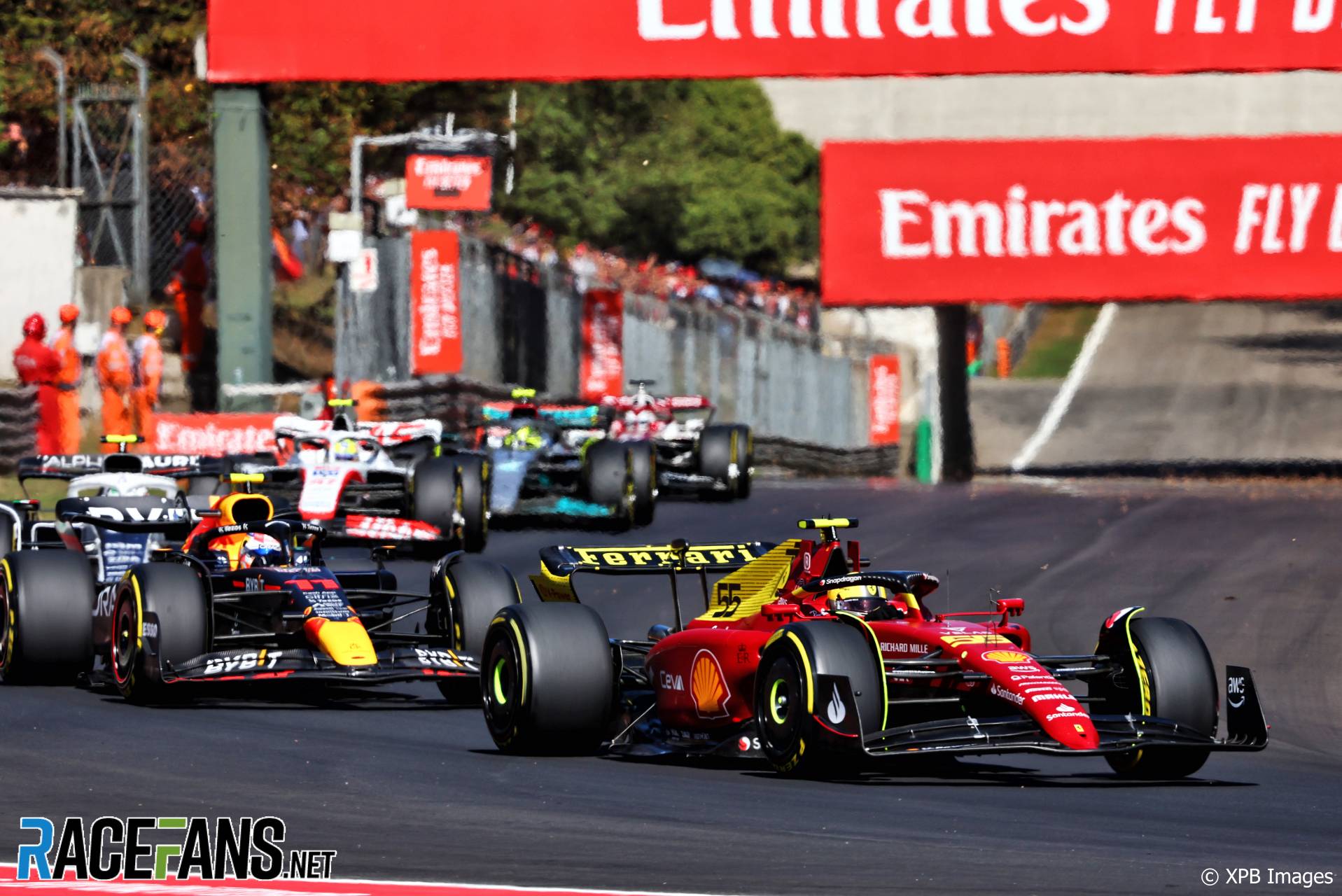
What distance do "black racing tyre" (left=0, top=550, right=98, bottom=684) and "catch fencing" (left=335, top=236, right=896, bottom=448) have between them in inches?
596

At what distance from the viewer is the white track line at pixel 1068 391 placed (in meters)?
41.8

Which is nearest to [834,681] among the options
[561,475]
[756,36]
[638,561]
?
[638,561]

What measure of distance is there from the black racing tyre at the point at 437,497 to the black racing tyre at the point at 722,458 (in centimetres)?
523

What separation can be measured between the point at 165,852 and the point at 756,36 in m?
18.5

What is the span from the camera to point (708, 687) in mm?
10984

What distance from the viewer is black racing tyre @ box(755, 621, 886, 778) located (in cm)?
979

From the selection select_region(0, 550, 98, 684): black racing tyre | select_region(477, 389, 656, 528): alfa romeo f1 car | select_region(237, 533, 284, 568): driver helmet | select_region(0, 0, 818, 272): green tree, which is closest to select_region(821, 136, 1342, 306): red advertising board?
select_region(477, 389, 656, 528): alfa romeo f1 car

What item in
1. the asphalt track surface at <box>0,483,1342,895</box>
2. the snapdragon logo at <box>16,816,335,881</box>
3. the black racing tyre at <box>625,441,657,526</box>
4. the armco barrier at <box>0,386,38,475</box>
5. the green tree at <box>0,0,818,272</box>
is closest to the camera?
the snapdragon logo at <box>16,816,335,881</box>

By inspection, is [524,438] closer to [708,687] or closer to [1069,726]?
[708,687]

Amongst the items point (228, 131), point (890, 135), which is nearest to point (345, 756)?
point (228, 131)

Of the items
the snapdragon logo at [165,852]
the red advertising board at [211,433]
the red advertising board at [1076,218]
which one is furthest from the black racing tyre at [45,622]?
the red advertising board at [1076,218]

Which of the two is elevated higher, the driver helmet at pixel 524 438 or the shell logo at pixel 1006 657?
the shell logo at pixel 1006 657

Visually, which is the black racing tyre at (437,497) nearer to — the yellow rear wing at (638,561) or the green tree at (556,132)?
the yellow rear wing at (638,561)

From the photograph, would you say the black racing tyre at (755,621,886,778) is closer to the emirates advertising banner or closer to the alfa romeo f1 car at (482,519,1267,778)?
the alfa romeo f1 car at (482,519,1267,778)
